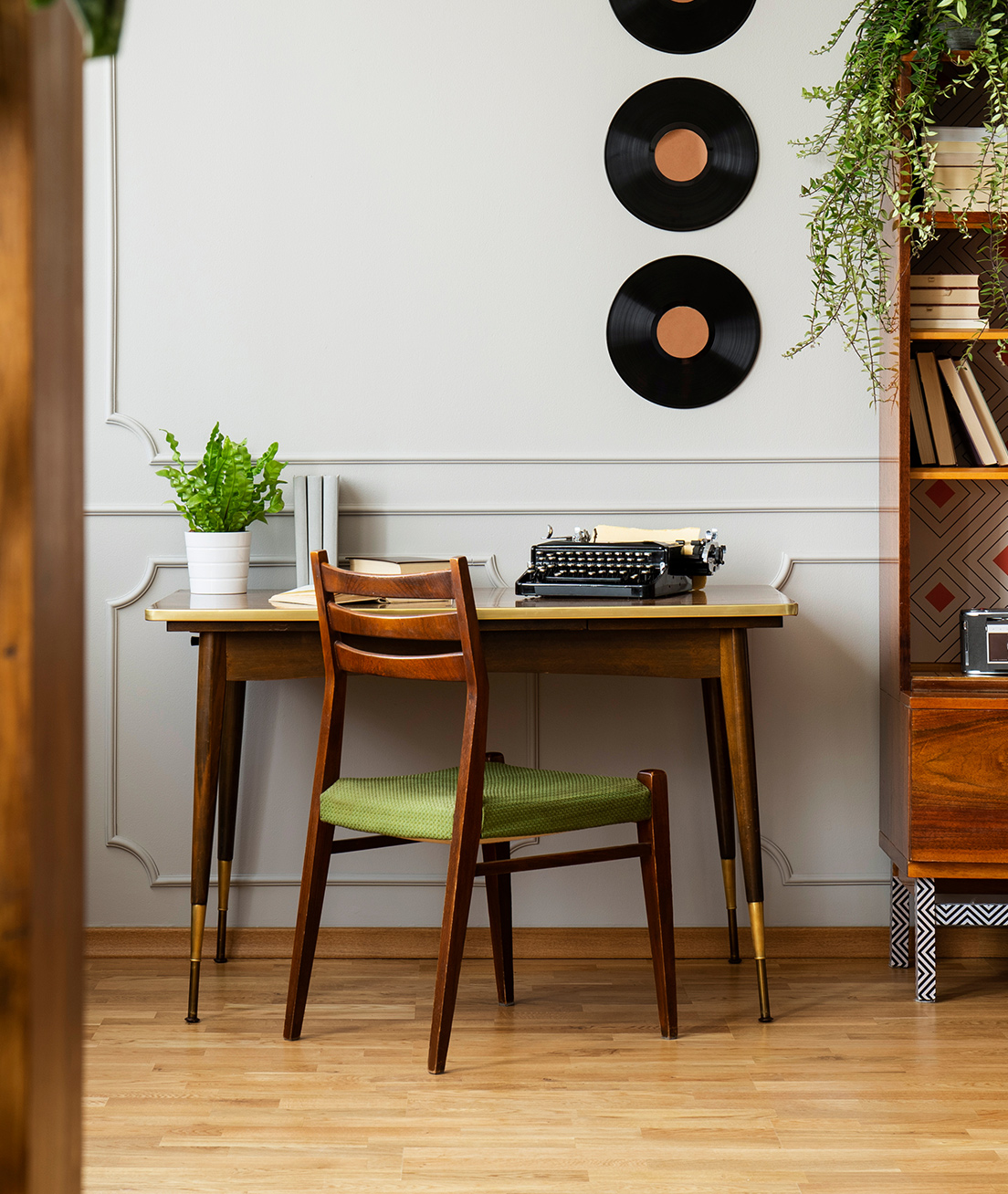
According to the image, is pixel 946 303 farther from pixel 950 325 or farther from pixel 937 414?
pixel 937 414

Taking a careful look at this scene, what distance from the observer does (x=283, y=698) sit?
105 inches

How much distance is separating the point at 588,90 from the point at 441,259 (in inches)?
20.2

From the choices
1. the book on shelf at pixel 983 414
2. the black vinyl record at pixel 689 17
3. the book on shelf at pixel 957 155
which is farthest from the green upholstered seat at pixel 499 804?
the black vinyl record at pixel 689 17

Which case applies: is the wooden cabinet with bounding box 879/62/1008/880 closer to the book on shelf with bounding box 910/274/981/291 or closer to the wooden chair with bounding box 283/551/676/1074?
the book on shelf with bounding box 910/274/981/291

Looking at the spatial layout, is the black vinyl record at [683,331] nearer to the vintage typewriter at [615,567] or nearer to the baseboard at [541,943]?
the vintage typewriter at [615,567]

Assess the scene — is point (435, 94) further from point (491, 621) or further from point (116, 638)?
point (116, 638)

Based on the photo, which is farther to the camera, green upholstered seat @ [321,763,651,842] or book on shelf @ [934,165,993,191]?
book on shelf @ [934,165,993,191]

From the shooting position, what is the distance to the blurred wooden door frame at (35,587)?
68cm

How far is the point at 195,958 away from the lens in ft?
7.32

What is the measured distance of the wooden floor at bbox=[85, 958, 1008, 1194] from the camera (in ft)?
5.48

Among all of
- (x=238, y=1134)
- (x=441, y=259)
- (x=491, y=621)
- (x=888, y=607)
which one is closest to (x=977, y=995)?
(x=888, y=607)

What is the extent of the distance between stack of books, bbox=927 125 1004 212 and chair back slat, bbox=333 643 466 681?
143 cm

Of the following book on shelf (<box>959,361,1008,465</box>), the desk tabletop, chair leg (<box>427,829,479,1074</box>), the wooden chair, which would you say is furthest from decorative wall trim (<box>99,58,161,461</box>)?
book on shelf (<box>959,361,1008,465</box>)

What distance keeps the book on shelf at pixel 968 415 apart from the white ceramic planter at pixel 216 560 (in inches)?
61.4
